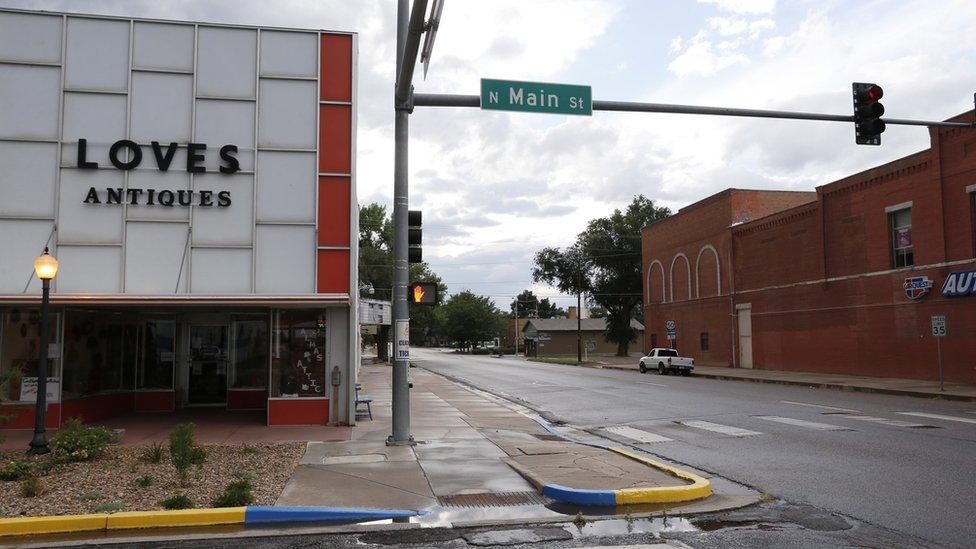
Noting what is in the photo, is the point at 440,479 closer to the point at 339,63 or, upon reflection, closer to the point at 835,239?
the point at 339,63

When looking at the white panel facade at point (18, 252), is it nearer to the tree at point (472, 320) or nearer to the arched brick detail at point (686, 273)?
the arched brick detail at point (686, 273)

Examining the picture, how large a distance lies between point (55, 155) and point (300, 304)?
18.3ft

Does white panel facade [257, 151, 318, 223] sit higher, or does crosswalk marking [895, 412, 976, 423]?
white panel facade [257, 151, 318, 223]

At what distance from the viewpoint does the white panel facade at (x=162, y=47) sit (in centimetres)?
1480

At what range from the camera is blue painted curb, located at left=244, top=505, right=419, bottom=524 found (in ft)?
25.5

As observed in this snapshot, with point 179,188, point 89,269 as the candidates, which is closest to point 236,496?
point 89,269

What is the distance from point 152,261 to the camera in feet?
47.5

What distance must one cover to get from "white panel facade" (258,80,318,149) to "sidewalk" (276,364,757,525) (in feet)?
19.6

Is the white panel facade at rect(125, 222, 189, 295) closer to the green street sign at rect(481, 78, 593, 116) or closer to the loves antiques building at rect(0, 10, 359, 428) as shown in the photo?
the loves antiques building at rect(0, 10, 359, 428)

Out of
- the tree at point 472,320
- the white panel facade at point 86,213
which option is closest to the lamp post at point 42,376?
the white panel facade at point 86,213

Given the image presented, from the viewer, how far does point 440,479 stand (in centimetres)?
978

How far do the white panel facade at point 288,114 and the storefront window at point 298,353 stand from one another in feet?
11.4

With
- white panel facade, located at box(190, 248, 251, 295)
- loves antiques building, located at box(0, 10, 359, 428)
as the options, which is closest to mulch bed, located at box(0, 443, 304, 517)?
loves antiques building, located at box(0, 10, 359, 428)

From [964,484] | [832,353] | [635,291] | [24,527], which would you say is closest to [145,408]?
[24,527]
